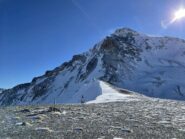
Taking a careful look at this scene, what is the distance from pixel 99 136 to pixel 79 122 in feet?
15.5

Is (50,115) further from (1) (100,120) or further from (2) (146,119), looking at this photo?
(2) (146,119)

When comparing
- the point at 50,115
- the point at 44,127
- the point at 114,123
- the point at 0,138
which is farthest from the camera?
the point at 50,115

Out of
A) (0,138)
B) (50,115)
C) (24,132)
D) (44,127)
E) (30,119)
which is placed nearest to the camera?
(0,138)

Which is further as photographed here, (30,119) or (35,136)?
(30,119)

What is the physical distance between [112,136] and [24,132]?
4.08 metres

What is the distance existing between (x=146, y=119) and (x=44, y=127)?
24.0 feet

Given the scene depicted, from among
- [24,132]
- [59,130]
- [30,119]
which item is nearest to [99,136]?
[59,130]

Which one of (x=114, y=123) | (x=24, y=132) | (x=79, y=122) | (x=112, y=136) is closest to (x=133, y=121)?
(x=114, y=123)

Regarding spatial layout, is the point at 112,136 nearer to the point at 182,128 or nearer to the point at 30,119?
the point at 182,128

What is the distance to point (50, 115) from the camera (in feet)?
82.7

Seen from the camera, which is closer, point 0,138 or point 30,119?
point 0,138

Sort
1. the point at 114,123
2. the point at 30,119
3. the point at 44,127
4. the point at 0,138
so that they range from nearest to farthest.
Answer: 1. the point at 0,138
2. the point at 44,127
3. the point at 114,123
4. the point at 30,119

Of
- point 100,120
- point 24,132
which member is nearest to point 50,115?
point 100,120

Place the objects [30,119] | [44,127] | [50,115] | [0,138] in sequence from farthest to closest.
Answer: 1. [50,115]
2. [30,119]
3. [44,127]
4. [0,138]
